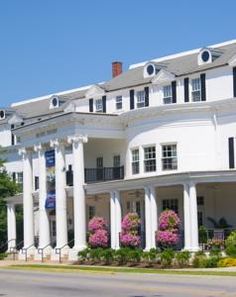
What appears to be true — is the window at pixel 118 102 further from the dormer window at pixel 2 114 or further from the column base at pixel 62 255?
the dormer window at pixel 2 114

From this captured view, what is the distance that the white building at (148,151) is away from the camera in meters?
45.1

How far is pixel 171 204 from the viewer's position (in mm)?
49438

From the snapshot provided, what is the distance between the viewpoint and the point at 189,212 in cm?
4116

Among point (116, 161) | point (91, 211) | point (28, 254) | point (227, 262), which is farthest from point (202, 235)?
point (28, 254)

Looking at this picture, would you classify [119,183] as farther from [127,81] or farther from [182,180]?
[127,81]

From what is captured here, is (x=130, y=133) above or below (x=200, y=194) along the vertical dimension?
above

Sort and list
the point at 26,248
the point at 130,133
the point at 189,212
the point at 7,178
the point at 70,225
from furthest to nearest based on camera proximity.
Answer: the point at 7,178 → the point at 70,225 → the point at 26,248 → the point at 130,133 → the point at 189,212

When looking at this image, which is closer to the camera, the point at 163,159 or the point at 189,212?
the point at 189,212

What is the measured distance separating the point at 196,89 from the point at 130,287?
25.5 meters

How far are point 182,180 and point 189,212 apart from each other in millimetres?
1818

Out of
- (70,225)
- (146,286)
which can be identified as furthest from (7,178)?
(146,286)

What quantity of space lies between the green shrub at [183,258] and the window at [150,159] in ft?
31.1

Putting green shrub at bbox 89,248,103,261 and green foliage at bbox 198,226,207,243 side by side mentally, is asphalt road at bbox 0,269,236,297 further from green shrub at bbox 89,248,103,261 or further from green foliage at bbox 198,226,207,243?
green shrub at bbox 89,248,103,261

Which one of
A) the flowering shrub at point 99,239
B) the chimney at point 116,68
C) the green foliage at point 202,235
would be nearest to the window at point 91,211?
the flowering shrub at point 99,239
